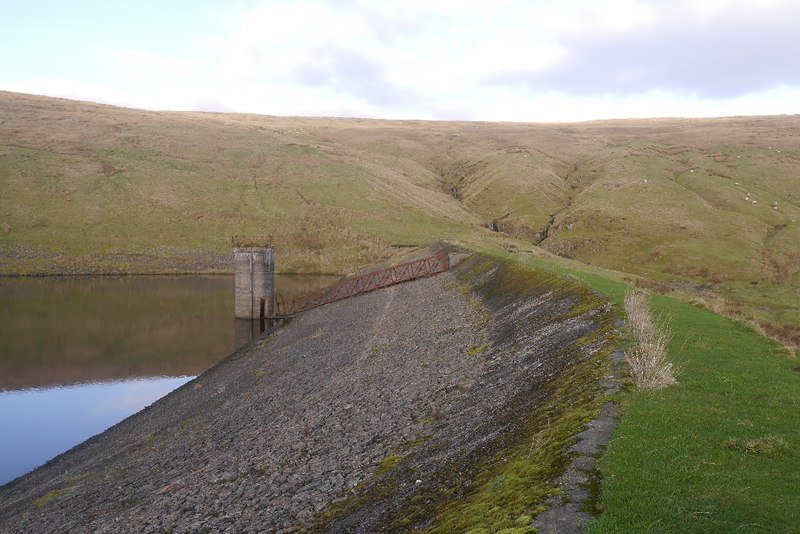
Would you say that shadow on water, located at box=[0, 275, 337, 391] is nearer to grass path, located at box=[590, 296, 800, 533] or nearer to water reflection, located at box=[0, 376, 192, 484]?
water reflection, located at box=[0, 376, 192, 484]

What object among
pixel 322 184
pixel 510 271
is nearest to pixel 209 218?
pixel 322 184

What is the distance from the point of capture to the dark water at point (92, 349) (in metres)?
34.8

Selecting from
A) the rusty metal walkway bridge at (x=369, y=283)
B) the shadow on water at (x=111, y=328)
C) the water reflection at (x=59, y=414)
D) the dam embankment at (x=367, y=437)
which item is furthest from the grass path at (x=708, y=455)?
the rusty metal walkway bridge at (x=369, y=283)

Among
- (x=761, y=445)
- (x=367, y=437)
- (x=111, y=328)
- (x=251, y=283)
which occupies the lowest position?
(x=111, y=328)

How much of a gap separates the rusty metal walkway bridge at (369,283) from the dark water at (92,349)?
213 inches

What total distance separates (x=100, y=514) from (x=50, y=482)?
7.26m

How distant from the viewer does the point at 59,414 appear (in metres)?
36.5

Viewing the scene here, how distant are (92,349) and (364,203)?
247ft

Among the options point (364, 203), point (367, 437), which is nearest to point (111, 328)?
point (367, 437)

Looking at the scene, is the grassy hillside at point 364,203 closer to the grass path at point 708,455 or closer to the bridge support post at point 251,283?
the bridge support post at point 251,283

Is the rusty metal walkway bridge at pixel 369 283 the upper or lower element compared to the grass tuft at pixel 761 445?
lower

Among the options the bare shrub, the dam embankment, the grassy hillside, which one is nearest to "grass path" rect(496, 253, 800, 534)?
the bare shrub

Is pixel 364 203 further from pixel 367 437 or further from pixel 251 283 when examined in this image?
pixel 367 437

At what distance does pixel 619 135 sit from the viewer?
19588cm
